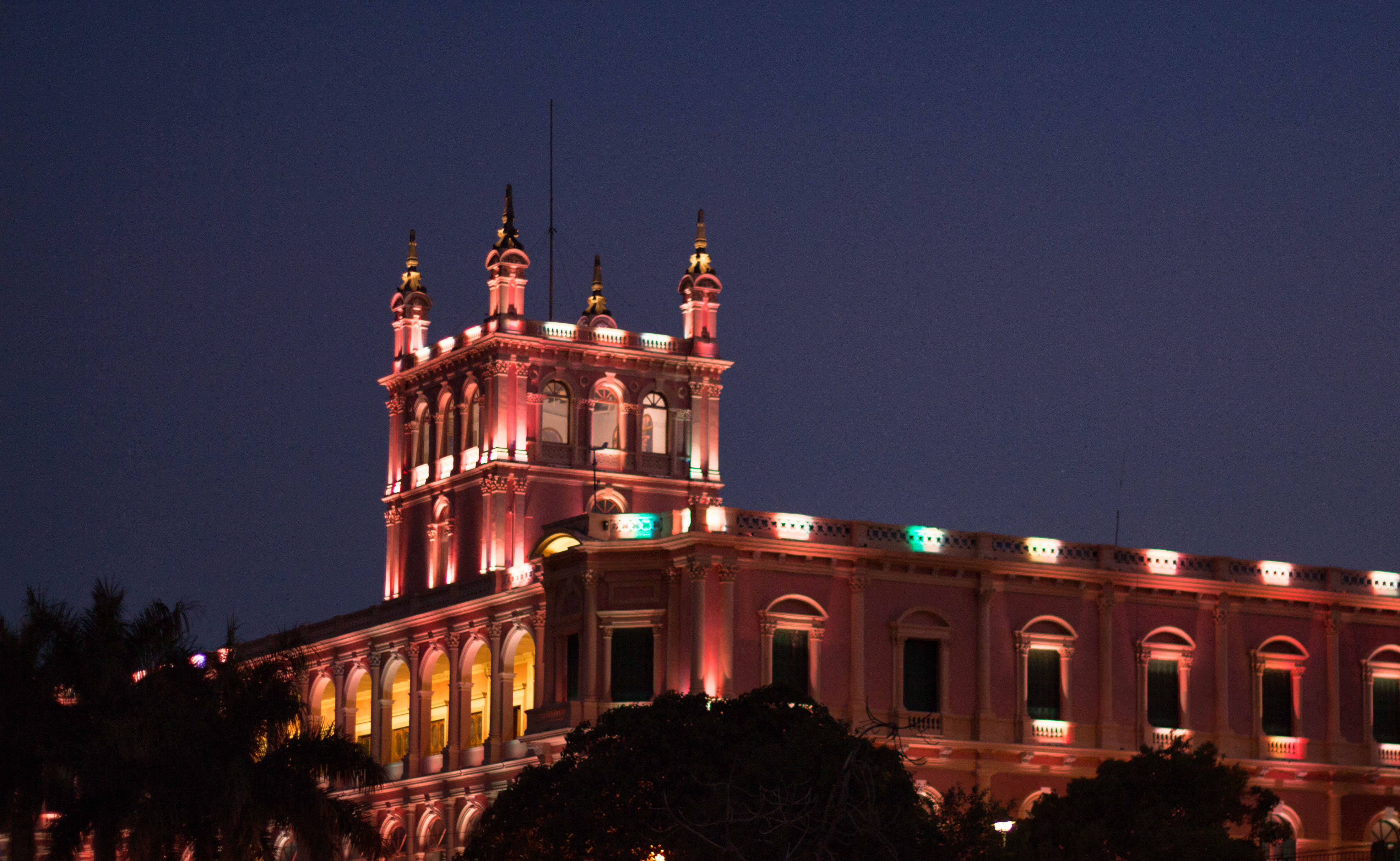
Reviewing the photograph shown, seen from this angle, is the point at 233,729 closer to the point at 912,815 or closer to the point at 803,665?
the point at 912,815

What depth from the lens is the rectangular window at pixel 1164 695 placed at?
68.9 metres

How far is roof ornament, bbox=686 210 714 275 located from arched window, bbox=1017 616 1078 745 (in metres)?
21.0

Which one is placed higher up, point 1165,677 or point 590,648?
point 590,648

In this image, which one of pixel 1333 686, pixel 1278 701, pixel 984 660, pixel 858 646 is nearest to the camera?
pixel 858 646

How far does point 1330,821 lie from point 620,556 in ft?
70.7

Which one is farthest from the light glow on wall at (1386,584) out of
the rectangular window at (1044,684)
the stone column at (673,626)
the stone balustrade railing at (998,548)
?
the stone column at (673,626)

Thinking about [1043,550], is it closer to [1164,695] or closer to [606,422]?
[1164,695]

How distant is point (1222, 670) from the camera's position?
69.3m

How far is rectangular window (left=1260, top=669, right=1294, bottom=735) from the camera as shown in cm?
7025

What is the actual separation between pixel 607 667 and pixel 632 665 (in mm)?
636

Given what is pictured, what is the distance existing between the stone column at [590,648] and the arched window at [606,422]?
51.8 ft

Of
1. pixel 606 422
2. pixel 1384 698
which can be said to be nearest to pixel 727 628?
pixel 606 422

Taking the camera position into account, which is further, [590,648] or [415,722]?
[415,722]

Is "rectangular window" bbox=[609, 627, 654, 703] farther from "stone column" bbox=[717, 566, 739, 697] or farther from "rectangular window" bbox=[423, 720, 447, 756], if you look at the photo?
"rectangular window" bbox=[423, 720, 447, 756]
